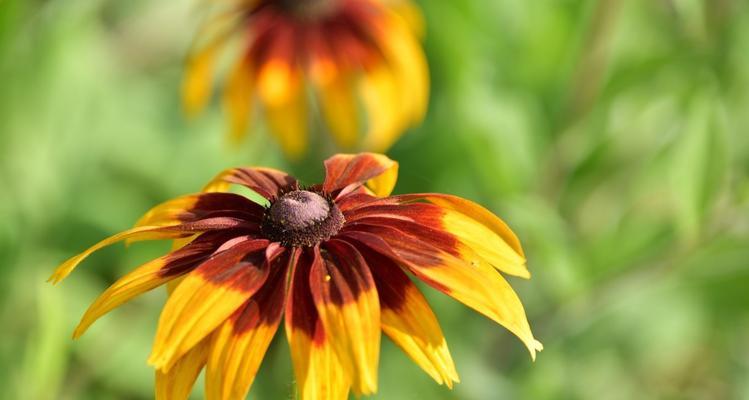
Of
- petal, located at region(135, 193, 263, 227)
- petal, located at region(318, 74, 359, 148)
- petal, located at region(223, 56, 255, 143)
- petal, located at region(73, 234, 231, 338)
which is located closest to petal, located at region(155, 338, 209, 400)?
petal, located at region(73, 234, 231, 338)

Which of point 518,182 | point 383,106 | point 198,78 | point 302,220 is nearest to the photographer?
A: point 302,220

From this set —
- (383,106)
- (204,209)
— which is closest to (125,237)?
(204,209)

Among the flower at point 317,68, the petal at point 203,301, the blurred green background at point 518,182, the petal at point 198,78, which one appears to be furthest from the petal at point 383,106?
the petal at point 203,301

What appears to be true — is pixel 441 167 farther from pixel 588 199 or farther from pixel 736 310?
pixel 736 310

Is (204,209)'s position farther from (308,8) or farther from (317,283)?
(308,8)

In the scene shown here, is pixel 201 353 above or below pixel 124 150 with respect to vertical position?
below

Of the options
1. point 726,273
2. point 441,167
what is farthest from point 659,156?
point 441,167

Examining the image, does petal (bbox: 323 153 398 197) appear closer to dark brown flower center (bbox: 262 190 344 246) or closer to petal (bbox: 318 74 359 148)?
dark brown flower center (bbox: 262 190 344 246)
